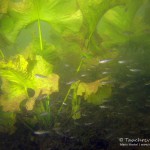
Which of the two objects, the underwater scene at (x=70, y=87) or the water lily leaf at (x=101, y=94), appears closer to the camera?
the underwater scene at (x=70, y=87)

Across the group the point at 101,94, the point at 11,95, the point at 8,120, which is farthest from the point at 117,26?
the point at 8,120

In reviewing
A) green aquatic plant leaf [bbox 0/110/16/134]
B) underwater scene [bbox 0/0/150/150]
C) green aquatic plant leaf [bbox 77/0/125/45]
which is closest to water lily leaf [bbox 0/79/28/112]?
underwater scene [bbox 0/0/150/150]

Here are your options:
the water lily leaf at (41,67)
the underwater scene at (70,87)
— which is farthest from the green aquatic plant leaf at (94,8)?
the water lily leaf at (41,67)

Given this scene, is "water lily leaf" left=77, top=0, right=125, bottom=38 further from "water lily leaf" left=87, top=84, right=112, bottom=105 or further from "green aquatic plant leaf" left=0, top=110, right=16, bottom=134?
"green aquatic plant leaf" left=0, top=110, right=16, bottom=134

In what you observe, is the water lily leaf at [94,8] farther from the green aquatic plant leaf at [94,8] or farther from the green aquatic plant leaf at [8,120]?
the green aquatic plant leaf at [8,120]

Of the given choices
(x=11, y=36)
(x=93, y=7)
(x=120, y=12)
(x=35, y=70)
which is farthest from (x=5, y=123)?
(x=120, y=12)

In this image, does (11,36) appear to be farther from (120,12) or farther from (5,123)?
(120,12)

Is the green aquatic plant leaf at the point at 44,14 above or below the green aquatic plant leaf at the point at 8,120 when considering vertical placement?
above

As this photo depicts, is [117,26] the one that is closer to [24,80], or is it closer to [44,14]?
[44,14]

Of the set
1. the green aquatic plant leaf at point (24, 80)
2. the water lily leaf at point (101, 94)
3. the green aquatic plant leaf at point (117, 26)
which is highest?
the green aquatic plant leaf at point (117, 26)
